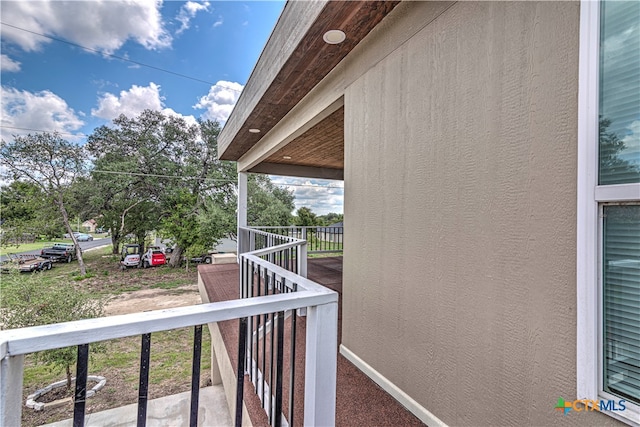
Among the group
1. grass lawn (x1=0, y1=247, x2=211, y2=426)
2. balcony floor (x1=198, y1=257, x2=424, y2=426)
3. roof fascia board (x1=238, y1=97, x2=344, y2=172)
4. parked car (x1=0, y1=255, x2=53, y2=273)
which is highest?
roof fascia board (x1=238, y1=97, x2=344, y2=172)

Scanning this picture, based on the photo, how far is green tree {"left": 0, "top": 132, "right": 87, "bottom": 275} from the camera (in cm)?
1188

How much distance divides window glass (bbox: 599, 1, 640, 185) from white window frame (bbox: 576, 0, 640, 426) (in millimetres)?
22

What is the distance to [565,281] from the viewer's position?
113 centimetres

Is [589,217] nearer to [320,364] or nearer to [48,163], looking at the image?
[320,364]

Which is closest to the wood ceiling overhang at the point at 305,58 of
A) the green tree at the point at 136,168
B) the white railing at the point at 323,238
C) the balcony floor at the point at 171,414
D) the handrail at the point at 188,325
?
the handrail at the point at 188,325

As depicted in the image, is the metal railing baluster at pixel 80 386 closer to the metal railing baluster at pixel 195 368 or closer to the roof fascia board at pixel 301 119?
the metal railing baluster at pixel 195 368

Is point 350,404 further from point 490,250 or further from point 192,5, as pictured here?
point 192,5

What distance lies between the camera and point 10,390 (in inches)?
26.8

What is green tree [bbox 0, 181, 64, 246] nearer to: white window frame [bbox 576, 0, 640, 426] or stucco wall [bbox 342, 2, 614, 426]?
stucco wall [bbox 342, 2, 614, 426]

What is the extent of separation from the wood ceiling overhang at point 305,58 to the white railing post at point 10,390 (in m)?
2.34

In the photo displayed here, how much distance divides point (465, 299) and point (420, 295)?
330 millimetres

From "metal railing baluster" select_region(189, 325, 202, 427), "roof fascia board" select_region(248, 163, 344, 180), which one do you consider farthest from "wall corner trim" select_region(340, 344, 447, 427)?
"roof fascia board" select_region(248, 163, 344, 180)

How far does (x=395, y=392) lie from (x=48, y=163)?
16949 mm

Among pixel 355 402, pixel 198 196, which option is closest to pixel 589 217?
pixel 355 402
